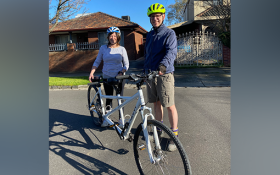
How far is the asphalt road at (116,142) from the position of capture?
2.65 m

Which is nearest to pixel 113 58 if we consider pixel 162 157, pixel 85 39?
pixel 162 157

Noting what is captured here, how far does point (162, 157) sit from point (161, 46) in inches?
58.8

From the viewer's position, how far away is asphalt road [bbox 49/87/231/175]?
2650 mm

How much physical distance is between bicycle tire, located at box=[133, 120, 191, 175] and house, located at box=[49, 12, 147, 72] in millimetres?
14520

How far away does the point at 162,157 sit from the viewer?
2.20 meters

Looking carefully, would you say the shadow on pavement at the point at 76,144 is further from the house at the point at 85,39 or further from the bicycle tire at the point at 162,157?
the house at the point at 85,39

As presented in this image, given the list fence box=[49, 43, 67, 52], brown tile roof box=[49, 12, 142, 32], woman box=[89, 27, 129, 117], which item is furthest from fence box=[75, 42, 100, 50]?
woman box=[89, 27, 129, 117]

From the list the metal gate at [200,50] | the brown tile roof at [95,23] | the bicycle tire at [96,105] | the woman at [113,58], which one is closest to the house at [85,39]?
the brown tile roof at [95,23]

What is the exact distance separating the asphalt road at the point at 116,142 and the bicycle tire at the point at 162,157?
0.80ft

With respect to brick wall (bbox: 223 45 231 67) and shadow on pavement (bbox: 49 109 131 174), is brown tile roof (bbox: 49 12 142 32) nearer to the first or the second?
brick wall (bbox: 223 45 231 67)

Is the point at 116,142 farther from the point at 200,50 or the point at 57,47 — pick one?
the point at 57,47

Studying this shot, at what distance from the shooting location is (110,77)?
12.6 feet
